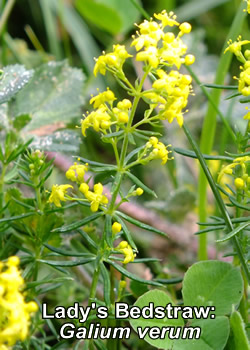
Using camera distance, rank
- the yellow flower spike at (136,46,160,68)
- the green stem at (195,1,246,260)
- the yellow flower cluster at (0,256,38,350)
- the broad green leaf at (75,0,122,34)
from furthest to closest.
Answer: the broad green leaf at (75,0,122,34) → the green stem at (195,1,246,260) → the yellow flower spike at (136,46,160,68) → the yellow flower cluster at (0,256,38,350)

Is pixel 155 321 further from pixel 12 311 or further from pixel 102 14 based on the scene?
pixel 102 14

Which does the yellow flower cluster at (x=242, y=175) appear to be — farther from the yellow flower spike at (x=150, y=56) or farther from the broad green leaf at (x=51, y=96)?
the broad green leaf at (x=51, y=96)

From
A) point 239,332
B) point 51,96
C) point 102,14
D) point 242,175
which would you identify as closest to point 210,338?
point 239,332

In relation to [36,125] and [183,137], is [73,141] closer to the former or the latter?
[36,125]

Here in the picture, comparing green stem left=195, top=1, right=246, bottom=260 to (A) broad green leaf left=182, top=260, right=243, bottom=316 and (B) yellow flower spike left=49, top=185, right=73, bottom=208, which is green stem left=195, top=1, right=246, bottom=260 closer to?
(A) broad green leaf left=182, top=260, right=243, bottom=316

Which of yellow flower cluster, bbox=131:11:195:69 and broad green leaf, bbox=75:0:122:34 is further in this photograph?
broad green leaf, bbox=75:0:122:34

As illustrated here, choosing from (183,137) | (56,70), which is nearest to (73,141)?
(56,70)

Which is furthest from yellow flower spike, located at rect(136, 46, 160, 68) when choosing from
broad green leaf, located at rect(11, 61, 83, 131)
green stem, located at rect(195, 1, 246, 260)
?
broad green leaf, located at rect(11, 61, 83, 131)
